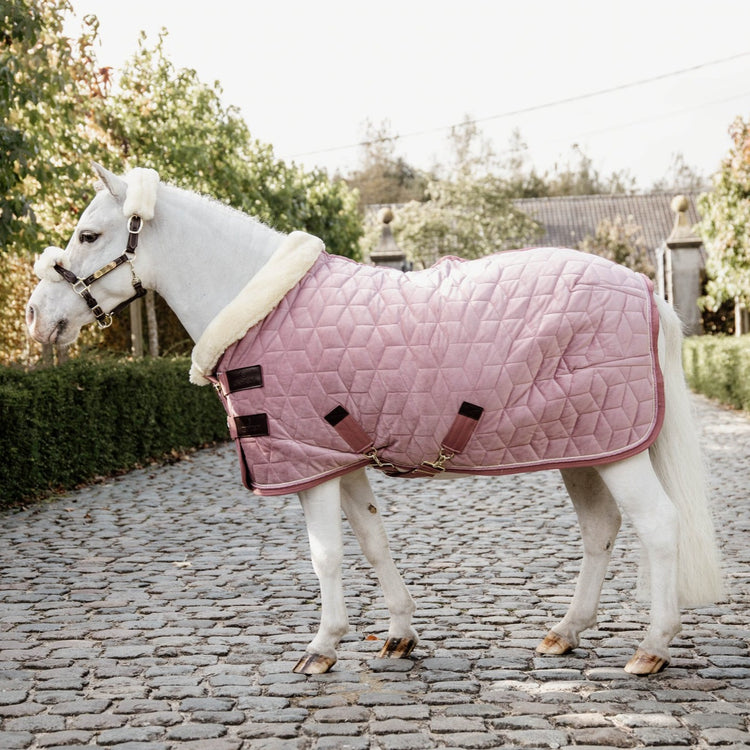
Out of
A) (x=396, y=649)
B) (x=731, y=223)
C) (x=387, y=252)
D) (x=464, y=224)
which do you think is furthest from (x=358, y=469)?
(x=464, y=224)

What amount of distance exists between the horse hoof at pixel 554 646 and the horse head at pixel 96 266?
2.23 meters

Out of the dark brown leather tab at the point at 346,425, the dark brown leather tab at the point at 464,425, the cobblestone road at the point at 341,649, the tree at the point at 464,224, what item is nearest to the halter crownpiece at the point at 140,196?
the dark brown leather tab at the point at 346,425

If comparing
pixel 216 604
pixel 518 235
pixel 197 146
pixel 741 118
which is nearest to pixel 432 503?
pixel 216 604

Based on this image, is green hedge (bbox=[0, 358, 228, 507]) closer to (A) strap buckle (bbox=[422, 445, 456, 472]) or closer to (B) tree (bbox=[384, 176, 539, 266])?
(A) strap buckle (bbox=[422, 445, 456, 472])

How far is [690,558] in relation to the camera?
410 cm

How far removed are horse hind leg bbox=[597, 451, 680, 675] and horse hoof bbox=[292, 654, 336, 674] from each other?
1160mm

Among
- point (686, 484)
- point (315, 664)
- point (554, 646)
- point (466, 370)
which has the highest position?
point (466, 370)

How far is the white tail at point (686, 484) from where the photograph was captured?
4.10 metres

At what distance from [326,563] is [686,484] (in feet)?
4.81

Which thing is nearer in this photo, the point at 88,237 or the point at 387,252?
the point at 88,237

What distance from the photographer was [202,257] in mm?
4180

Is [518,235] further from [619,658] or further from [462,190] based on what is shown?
[619,658]

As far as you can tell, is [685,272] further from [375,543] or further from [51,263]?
[51,263]

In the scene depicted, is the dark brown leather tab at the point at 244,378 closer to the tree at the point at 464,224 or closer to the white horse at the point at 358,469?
the white horse at the point at 358,469
